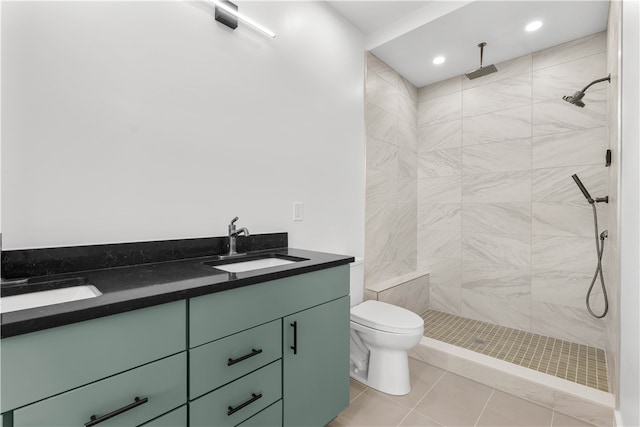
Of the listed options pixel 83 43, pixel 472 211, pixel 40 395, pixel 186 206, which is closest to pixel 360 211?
pixel 472 211

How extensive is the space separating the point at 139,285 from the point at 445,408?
69.9 inches

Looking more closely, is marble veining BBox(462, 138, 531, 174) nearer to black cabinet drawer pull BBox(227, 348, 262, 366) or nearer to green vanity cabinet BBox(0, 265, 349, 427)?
green vanity cabinet BBox(0, 265, 349, 427)

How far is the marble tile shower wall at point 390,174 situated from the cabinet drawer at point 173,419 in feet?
5.90

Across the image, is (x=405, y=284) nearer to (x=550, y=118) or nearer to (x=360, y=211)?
(x=360, y=211)

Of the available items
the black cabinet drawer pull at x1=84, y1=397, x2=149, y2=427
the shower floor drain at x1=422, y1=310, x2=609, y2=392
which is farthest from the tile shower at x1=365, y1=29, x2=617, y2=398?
the black cabinet drawer pull at x1=84, y1=397, x2=149, y2=427

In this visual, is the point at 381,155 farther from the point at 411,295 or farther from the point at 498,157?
the point at 411,295

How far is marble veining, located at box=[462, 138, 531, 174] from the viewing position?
256 centimetres

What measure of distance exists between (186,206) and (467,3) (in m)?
2.19

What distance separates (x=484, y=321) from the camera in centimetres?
279

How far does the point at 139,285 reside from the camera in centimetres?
94

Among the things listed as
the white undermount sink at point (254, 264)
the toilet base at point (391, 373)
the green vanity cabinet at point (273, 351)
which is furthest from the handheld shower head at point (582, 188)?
the white undermount sink at point (254, 264)

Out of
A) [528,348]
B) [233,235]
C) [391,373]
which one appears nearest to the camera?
[233,235]

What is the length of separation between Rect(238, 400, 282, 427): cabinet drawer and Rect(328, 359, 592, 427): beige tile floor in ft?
1.82

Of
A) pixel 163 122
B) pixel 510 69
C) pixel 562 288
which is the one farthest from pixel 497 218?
pixel 163 122
